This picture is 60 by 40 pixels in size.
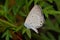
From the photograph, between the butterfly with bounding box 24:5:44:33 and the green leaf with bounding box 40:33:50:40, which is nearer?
the butterfly with bounding box 24:5:44:33

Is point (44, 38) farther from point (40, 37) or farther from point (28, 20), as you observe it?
point (28, 20)

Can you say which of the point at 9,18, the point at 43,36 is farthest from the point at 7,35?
the point at 43,36

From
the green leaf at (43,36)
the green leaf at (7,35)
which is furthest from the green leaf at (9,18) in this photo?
the green leaf at (43,36)

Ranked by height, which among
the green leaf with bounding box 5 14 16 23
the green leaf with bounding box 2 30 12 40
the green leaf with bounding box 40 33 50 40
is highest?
the green leaf with bounding box 5 14 16 23

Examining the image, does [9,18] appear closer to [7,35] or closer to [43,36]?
[7,35]

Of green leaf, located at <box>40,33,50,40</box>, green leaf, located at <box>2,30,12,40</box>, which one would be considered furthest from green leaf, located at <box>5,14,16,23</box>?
green leaf, located at <box>40,33,50,40</box>

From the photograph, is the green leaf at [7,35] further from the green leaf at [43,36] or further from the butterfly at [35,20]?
the green leaf at [43,36]

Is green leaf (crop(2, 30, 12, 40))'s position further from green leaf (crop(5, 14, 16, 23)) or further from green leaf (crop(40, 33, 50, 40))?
green leaf (crop(40, 33, 50, 40))

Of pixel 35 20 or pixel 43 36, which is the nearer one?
pixel 35 20

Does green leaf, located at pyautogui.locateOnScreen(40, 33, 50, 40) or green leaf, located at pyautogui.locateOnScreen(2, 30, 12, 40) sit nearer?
green leaf, located at pyautogui.locateOnScreen(2, 30, 12, 40)

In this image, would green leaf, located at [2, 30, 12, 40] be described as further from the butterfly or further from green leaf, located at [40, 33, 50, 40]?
green leaf, located at [40, 33, 50, 40]

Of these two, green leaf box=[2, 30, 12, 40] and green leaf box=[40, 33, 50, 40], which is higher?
green leaf box=[2, 30, 12, 40]

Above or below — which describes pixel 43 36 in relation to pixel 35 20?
below
